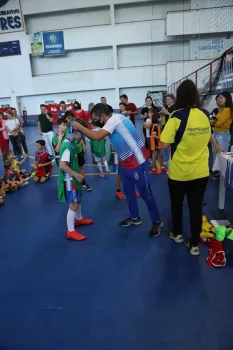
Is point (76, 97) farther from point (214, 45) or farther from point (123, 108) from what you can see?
point (123, 108)

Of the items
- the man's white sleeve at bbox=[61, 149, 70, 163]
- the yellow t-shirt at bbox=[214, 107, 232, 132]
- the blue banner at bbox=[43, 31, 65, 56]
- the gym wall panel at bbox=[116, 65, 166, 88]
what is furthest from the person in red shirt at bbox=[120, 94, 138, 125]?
the blue banner at bbox=[43, 31, 65, 56]

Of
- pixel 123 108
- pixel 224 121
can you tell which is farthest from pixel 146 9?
pixel 224 121

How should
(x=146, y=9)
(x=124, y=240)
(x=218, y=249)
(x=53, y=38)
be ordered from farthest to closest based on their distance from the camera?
(x=53, y=38) < (x=146, y=9) < (x=124, y=240) < (x=218, y=249)

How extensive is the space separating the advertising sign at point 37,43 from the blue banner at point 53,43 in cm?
28

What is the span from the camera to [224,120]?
427cm

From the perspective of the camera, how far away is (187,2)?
1594cm

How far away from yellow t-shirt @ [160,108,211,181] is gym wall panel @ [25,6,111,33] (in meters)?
17.8

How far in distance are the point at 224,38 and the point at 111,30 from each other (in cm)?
712

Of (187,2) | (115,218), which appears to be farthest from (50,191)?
(187,2)

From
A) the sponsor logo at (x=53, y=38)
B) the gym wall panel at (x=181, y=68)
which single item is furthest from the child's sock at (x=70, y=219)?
the sponsor logo at (x=53, y=38)

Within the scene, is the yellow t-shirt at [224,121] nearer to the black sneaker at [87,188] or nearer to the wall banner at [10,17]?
the black sneaker at [87,188]

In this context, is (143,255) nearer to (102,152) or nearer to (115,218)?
(115,218)

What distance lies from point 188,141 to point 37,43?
18.2 meters

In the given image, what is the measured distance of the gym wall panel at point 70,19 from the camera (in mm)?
17062
